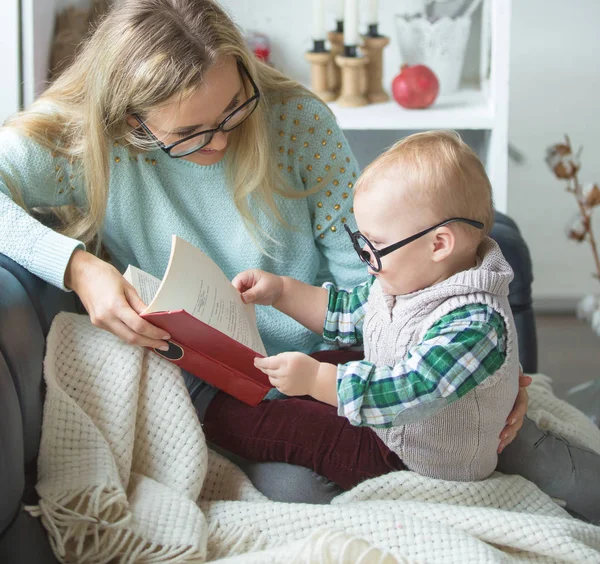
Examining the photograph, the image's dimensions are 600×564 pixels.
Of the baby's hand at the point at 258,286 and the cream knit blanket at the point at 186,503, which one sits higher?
the baby's hand at the point at 258,286

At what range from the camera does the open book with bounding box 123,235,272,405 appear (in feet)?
3.47

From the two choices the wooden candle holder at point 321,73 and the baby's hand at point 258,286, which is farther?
the wooden candle holder at point 321,73

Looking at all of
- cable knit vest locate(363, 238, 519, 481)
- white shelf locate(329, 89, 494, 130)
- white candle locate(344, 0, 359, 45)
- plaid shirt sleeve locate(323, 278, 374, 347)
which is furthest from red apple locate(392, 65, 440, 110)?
cable knit vest locate(363, 238, 519, 481)

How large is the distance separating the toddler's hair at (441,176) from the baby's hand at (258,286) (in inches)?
10.4

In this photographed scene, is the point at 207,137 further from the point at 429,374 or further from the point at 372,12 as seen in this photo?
the point at 372,12

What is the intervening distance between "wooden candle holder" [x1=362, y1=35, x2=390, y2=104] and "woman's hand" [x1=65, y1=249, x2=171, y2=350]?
3.60 feet

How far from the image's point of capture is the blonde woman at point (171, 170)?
117 centimetres

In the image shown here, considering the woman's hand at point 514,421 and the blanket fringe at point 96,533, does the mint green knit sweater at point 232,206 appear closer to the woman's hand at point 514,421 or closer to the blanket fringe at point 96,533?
the woman's hand at point 514,421

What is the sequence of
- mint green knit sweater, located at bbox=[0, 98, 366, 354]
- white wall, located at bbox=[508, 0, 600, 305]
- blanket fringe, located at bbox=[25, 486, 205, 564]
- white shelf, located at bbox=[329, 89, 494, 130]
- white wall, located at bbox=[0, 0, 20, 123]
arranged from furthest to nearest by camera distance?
white wall, located at bbox=[508, 0, 600, 305] → white shelf, located at bbox=[329, 89, 494, 130] → white wall, located at bbox=[0, 0, 20, 123] → mint green knit sweater, located at bbox=[0, 98, 366, 354] → blanket fringe, located at bbox=[25, 486, 205, 564]

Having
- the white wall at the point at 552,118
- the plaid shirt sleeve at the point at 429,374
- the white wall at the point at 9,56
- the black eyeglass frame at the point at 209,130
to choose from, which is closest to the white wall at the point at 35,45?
the white wall at the point at 9,56

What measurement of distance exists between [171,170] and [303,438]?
1.62 feet

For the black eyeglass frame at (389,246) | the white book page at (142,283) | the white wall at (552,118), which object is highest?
the black eyeglass frame at (389,246)

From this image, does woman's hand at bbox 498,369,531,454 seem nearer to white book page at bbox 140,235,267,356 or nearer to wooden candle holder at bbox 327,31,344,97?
white book page at bbox 140,235,267,356

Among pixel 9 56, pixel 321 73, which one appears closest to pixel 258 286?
pixel 9 56
